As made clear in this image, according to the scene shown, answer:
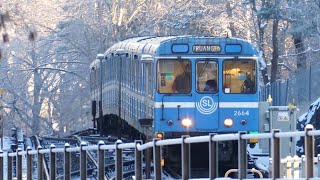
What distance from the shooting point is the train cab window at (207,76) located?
23875 mm

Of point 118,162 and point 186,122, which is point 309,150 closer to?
point 118,162

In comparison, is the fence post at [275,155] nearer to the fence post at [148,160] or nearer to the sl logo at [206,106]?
the fence post at [148,160]

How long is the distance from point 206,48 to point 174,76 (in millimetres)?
930

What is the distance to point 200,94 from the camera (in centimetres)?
2394

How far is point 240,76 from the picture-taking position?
24078 millimetres

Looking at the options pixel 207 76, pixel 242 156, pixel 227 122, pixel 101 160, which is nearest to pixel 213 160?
pixel 242 156

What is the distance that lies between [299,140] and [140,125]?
9.13m

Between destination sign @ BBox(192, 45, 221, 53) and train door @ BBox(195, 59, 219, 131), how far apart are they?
199mm

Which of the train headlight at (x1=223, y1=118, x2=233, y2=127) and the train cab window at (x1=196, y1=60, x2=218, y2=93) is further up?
the train cab window at (x1=196, y1=60, x2=218, y2=93)

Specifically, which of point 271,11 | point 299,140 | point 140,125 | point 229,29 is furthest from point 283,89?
point 140,125

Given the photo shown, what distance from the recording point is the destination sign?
23.8 meters

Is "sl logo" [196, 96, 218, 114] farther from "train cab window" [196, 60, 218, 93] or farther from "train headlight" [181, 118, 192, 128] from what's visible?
"train headlight" [181, 118, 192, 128]

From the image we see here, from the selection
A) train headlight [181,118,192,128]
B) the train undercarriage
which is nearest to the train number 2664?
the train undercarriage

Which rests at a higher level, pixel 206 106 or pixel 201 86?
pixel 201 86
